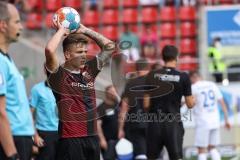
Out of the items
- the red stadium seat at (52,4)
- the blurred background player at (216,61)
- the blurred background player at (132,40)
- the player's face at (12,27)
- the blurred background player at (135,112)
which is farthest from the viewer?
the red stadium seat at (52,4)

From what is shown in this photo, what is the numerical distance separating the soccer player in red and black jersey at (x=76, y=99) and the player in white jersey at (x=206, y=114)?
6772 millimetres

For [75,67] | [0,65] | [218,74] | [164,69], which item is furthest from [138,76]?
[218,74]

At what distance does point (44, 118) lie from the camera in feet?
32.0

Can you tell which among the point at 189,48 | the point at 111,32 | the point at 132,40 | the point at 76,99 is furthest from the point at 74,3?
the point at 76,99

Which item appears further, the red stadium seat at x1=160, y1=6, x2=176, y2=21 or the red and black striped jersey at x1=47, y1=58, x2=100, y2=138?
the red stadium seat at x1=160, y1=6, x2=176, y2=21

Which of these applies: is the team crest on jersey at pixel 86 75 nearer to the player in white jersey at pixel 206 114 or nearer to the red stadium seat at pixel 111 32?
the player in white jersey at pixel 206 114

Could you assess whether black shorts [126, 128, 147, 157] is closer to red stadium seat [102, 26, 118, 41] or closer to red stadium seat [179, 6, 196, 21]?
red stadium seat [102, 26, 118, 41]

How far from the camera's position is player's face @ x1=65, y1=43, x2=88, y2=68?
5.90m

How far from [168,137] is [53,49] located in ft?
14.3

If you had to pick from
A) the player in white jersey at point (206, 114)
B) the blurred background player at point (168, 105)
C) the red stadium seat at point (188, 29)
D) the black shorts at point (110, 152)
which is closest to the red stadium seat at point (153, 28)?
the red stadium seat at point (188, 29)

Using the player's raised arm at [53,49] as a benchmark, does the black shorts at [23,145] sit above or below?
below

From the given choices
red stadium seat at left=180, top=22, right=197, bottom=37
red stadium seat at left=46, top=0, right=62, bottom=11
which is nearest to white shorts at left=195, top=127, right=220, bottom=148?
red stadium seat at left=180, top=22, right=197, bottom=37

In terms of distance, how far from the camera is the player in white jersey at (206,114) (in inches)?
501

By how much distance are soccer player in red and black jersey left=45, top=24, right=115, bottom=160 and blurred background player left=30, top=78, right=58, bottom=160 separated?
137 inches
